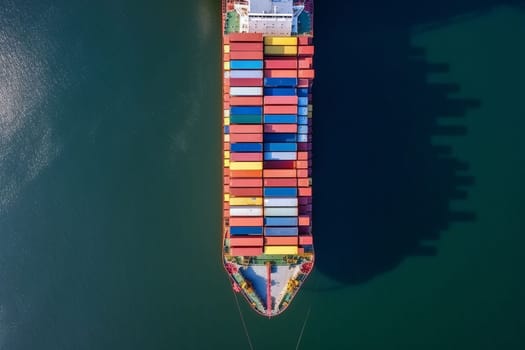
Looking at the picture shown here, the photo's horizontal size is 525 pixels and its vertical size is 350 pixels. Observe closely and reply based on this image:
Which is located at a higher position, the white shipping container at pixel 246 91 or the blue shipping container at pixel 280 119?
the white shipping container at pixel 246 91

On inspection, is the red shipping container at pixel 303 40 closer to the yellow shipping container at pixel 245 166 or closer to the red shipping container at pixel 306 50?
the red shipping container at pixel 306 50

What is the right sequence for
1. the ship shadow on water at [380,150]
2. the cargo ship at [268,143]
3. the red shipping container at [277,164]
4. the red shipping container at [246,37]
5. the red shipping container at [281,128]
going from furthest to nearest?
the ship shadow on water at [380,150]
the red shipping container at [277,164]
the red shipping container at [281,128]
the cargo ship at [268,143]
the red shipping container at [246,37]

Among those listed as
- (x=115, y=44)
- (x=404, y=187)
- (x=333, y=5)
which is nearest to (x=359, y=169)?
(x=404, y=187)

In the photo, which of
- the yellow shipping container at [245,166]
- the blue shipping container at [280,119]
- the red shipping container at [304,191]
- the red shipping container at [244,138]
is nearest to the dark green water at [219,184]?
the red shipping container at [304,191]

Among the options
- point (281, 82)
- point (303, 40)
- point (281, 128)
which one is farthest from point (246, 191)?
point (303, 40)

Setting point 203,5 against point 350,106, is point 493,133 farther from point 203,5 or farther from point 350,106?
point 203,5

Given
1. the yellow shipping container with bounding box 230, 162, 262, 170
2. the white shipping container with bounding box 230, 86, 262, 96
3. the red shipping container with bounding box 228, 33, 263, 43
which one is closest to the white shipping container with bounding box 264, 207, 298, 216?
the yellow shipping container with bounding box 230, 162, 262, 170

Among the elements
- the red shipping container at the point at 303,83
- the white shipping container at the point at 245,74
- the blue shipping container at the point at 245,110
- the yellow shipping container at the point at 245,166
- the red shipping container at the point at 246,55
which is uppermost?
the red shipping container at the point at 246,55
